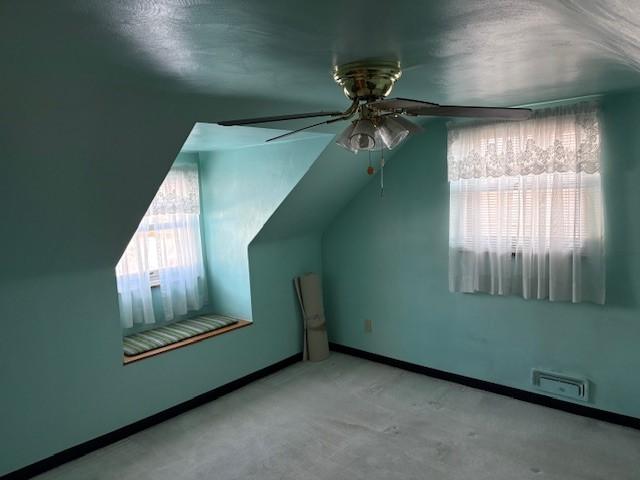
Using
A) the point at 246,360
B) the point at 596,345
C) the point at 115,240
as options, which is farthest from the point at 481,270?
the point at 115,240

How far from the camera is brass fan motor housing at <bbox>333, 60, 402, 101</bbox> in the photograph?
1774 mm

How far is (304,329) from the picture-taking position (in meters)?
4.23

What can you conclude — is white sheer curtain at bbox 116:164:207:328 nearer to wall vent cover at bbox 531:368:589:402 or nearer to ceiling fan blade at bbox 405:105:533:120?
ceiling fan blade at bbox 405:105:533:120

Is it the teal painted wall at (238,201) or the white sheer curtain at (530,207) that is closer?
the white sheer curtain at (530,207)

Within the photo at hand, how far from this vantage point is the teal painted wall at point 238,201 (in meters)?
3.47

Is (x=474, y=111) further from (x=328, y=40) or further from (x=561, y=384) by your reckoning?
(x=561, y=384)

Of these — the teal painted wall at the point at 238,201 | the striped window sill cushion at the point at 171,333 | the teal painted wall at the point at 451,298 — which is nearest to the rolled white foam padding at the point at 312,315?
the teal painted wall at the point at 451,298

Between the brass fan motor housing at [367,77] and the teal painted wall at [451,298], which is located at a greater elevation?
Result: the brass fan motor housing at [367,77]

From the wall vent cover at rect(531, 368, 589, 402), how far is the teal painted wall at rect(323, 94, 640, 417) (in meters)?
0.05

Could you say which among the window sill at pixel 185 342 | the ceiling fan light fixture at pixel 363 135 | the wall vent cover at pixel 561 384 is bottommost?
the wall vent cover at pixel 561 384

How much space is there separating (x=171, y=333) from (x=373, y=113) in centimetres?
256

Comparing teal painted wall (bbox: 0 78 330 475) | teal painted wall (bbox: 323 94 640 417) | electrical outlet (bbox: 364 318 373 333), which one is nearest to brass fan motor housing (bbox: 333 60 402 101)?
teal painted wall (bbox: 0 78 330 475)

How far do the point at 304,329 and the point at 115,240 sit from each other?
203 centimetres

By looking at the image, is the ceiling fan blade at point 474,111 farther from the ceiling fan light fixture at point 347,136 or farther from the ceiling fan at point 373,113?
the ceiling fan light fixture at point 347,136
